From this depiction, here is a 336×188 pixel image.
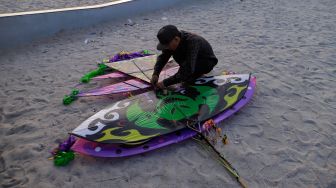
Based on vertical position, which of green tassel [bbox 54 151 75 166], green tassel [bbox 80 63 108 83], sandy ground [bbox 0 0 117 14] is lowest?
green tassel [bbox 54 151 75 166]

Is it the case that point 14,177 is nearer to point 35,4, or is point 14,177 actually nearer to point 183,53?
point 183,53

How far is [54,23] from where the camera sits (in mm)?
5320

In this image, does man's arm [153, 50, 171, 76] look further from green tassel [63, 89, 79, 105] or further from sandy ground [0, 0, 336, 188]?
green tassel [63, 89, 79, 105]

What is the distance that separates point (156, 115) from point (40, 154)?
113 cm

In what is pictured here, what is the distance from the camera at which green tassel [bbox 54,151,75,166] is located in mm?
2391

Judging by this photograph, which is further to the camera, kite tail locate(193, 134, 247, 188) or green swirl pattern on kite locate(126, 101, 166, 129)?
green swirl pattern on kite locate(126, 101, 166, 129)

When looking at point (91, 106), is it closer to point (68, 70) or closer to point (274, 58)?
point (68, 70)

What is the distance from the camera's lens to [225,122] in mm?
→ 2857

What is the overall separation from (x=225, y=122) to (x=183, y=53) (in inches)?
34.7

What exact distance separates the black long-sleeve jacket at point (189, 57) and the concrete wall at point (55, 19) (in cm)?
311

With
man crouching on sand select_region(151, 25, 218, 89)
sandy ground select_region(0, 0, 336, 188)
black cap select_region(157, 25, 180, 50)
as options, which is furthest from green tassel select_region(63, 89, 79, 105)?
black cap select_region(157, 25, 180, 50)

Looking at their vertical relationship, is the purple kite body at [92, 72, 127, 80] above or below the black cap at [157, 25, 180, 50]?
below

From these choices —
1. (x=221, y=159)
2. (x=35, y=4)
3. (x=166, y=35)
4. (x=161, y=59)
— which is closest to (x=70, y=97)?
(x=161, y=59)

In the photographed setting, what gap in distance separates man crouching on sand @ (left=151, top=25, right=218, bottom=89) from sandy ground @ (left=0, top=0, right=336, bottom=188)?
2.21 ft
